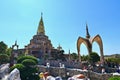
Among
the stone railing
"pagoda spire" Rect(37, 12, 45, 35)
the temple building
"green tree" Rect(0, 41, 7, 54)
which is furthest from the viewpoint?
"pagoda spire" Rect(37, 12, 45, 35)

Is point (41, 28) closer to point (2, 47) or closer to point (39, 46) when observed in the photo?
point (39, 46)

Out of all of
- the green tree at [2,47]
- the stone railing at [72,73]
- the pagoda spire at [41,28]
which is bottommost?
the stone railing at [72,73]

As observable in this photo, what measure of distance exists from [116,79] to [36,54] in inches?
1378

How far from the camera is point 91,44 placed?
4062 cm

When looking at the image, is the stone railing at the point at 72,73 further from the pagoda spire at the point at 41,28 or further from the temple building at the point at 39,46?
the pagoda spire at the point at 41,28

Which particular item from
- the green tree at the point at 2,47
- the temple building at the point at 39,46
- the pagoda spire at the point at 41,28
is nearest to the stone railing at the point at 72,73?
the green tree at the point at 2,47

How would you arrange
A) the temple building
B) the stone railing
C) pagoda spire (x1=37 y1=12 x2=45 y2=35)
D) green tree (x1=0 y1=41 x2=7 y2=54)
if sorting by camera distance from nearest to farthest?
the stone railing, green tree (x1=0 y1=41 x2=7 y2=54), the temple building, pagoda spire (x1=37 y1=12 x2=45 y2=35)

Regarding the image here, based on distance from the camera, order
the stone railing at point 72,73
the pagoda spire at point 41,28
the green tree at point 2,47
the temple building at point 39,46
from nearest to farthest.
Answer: the stone railing at point 72,73 → the green tree at point 2,47 → the temple building at point 39,46 → the pagoda spire at point 41,28

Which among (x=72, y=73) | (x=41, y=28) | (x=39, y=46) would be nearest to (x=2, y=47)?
(x=39, y=46)

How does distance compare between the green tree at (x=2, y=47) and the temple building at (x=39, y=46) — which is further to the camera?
the temple building at (x=39, y=46)

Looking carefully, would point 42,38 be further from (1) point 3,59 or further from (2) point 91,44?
(1) point 3,59

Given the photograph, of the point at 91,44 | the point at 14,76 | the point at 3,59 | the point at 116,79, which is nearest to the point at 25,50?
the point at 91,44

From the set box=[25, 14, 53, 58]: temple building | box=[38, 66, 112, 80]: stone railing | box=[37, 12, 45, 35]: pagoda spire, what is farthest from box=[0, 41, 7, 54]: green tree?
box=[37, 12, 45, 35]: pagoda spire

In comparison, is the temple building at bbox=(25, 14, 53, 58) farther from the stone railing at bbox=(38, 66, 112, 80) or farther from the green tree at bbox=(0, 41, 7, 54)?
the stone railing at bbox=(38, 66, 112, 80)
